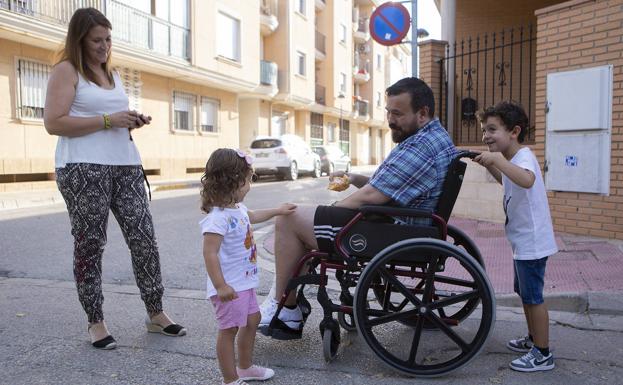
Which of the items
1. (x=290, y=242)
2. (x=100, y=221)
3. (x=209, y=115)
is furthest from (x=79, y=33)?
(x=209, y=115)

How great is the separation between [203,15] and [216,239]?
20020mm

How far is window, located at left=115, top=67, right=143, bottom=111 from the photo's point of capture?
18125 mm

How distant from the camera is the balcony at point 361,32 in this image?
131 feet

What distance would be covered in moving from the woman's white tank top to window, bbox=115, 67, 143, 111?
15511mm

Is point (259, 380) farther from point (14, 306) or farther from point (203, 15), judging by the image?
point (203, 15)

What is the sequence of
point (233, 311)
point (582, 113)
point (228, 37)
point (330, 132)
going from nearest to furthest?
point (233, 311) → point (582, 113) → point (228, 37) → point (330, 132)

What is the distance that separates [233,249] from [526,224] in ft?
5.17

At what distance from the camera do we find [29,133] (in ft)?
47.4

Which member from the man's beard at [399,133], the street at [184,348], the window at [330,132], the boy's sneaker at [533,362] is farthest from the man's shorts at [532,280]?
the window at [330,132]

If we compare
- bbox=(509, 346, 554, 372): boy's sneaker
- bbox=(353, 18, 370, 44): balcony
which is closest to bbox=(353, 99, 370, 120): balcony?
bbox=(353, 18, 370, 44): balcony

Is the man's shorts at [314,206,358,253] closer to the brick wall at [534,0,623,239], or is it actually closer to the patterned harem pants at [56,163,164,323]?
the patterned harem pants at [56,163,164,323]

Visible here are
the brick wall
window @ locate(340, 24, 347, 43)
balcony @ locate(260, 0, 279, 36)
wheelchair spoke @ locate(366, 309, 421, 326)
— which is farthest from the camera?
window @ locate(340, 24, 347, 43)

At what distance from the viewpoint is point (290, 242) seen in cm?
316

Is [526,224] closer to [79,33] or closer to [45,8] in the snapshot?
[79,33]
